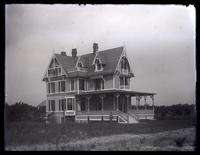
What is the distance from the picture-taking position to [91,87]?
114ft

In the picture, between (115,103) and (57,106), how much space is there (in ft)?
28.2

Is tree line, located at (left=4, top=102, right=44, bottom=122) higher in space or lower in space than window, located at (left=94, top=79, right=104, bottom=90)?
lower

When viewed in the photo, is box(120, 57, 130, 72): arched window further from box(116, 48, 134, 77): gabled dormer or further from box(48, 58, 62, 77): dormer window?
box(48, 58, 62, 77): dormer window

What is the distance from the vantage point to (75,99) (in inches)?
1358

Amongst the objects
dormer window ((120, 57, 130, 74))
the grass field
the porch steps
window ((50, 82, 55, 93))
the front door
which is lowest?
the grass field

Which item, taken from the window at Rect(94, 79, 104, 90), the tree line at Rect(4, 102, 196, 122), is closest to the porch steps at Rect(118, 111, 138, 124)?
the tree line at Rect(4, 102, 196, 122)

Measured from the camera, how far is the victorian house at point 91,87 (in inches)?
1249

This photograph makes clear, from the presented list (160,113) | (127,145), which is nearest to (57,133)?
(127,145)

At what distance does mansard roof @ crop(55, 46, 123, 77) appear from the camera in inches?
1286

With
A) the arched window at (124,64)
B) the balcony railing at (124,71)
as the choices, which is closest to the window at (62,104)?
the balcony railing at (124,71)

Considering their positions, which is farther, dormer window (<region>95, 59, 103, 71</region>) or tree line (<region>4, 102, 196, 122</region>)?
dormer window (<region>95, 59, 103, 71</region>)

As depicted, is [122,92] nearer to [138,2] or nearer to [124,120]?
[124,120]
